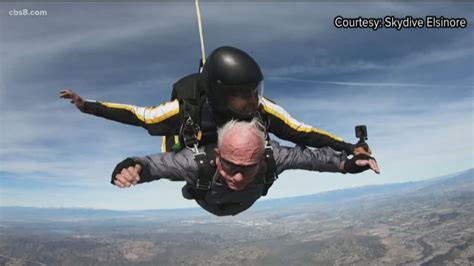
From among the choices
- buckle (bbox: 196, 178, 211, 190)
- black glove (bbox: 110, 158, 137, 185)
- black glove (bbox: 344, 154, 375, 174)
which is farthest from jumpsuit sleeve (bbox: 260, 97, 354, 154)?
black glove (bbox: 110, 158, 137, 185)

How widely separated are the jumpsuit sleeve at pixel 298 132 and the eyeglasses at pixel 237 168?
80cm

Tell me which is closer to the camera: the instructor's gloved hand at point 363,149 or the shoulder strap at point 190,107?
the shoulder strap at point 190,107

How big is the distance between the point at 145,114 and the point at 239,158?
126cm

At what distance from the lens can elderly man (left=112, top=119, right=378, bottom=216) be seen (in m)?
3.36

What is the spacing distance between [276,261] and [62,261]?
112m

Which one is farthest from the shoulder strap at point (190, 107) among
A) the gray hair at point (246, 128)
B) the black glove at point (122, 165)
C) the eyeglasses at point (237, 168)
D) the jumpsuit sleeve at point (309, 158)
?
the jumpsuit sleeve at point (309, 158)

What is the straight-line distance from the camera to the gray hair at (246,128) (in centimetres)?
340

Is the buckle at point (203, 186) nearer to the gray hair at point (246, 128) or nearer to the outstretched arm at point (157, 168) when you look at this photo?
the outstretched arm at point (157, 168)

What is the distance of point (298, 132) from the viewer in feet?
14.0

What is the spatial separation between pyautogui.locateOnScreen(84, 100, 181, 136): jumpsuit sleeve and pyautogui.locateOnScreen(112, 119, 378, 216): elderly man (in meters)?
0.38

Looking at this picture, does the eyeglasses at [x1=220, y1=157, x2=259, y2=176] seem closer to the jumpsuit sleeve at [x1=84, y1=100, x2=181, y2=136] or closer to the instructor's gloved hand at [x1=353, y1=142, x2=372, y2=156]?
the jumpsuit sleeve at [x1=84, y1=100, x2=181, y2=136]

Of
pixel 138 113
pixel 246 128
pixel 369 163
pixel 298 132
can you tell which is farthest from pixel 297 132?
pixel 138 113

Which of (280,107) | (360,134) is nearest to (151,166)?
(280,107)

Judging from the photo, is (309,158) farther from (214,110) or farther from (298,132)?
(214,110)
